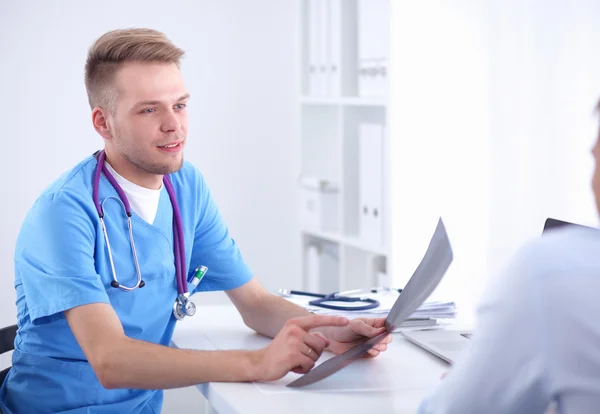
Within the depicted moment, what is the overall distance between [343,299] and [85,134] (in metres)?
2.08

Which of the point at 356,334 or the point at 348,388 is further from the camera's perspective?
the point at 356,334

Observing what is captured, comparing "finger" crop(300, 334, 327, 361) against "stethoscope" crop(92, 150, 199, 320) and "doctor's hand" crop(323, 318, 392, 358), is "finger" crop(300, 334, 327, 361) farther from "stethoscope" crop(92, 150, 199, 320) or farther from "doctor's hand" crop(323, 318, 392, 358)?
"stethoscope" crop(92, 150, 199, 320)

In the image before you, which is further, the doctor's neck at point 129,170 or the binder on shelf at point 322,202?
the binder on shelf at point 322,202

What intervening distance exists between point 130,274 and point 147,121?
0.31m

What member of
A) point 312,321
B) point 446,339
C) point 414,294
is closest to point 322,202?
point 446,339

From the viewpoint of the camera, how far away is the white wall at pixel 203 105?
3.46 meters

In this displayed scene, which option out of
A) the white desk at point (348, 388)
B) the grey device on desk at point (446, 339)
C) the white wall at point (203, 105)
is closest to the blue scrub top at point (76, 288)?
the white desk at point (348, 388)

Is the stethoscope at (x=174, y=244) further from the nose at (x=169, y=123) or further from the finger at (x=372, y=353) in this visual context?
the finger at (x=372, y=353)

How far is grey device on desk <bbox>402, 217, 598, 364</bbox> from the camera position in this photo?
1.48 m

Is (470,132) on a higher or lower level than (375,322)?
higher

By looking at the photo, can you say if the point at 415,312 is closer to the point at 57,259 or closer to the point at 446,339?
the point at 446,339

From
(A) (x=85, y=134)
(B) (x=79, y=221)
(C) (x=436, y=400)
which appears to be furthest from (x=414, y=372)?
(A) (x=85, y=134)

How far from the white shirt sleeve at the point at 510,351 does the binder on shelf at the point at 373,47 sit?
73.5 inches

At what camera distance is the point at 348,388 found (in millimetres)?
1293
